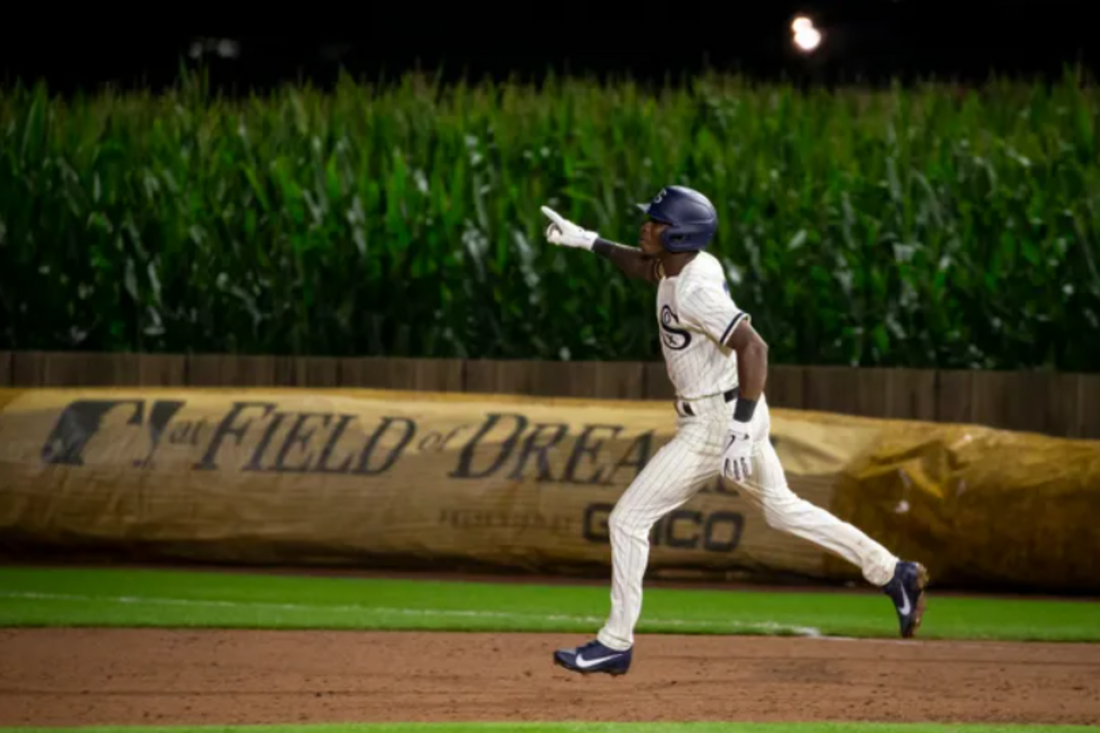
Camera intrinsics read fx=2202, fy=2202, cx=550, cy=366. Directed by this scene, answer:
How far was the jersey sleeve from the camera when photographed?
9234mm

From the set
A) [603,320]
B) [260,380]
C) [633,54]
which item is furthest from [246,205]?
[633,54]

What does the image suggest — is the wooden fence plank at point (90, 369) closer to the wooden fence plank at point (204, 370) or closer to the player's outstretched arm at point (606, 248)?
the wooden fence plank at point (204, 370)

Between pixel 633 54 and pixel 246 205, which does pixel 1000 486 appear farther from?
pixel 633 54

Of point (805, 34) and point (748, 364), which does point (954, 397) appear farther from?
point (805, 34)

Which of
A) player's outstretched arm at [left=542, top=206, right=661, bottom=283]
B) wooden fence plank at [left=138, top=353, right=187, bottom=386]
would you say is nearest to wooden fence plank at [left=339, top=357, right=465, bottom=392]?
wooden fence plank at [left=138, top=353, right=187, bottom=386]

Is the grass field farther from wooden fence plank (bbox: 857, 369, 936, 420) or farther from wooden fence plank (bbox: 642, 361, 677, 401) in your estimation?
wooden fence plank (bbox: 642, 361, 677, 401)

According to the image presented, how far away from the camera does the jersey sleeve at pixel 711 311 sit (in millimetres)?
9234

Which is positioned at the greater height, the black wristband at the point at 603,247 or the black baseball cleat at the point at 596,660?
the black wristband at the point at 603,247

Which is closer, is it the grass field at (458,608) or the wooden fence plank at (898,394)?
the grass field at (458,608)

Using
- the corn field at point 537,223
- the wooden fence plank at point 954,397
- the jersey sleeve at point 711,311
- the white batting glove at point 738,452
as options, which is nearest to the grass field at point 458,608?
the wooden fence plank at point 954,397

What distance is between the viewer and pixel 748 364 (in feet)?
30.4

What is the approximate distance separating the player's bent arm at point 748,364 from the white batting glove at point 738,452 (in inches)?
1.8

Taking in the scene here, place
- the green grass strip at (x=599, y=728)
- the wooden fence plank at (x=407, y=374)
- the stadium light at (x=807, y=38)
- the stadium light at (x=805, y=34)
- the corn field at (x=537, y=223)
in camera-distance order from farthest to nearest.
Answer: the stadium light at (x=807, y=38)
the stadium light at (x=805, y=34)
the corn field at (x=537, y=223)
the wooden fence plank at (x=407, y=374)
the green grass strip at (x=599, y=728)

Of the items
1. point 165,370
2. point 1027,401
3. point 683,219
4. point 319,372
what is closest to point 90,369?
point 165,370
